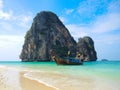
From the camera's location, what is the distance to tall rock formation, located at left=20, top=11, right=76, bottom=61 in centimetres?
9456

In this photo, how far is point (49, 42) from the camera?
9481cm

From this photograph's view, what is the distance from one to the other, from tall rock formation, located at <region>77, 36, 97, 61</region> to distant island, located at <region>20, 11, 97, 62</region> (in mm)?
2281

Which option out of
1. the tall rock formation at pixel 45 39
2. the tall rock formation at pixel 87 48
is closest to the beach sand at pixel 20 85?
the tall rock formation at pixel 45 39

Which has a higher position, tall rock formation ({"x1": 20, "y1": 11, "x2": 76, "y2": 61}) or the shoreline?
tall rock formation ({"x1": 20, "y1": 11, "x2": 76, "y2": 61})

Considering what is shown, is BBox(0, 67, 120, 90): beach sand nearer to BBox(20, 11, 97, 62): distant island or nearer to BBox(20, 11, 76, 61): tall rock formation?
BBox(20, 11, 97, 62): distant island

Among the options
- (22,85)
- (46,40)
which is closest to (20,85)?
(22,85)

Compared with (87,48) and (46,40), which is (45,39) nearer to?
(46,40)

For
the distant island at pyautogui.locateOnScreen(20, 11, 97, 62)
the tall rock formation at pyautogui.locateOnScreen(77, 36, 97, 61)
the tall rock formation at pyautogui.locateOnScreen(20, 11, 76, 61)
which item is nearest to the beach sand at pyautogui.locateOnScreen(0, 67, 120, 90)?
A: the distant island at pyautogui.locateOnScreen(20, 11, 97, 62)

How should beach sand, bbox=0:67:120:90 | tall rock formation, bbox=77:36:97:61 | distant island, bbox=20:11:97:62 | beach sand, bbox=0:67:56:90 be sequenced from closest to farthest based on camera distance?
beach sand, bbox=0:67:56:90 → beach sand, bbox=0:67:120:90 → distant island, bbox=20:11:97:62 → tall rock formation, bbox=77:36:97:61

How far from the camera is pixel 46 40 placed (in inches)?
3728

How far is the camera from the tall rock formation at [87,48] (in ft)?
357

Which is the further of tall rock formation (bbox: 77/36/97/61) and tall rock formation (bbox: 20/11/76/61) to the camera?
tall rock formation (bbox: 77/36/97/61)

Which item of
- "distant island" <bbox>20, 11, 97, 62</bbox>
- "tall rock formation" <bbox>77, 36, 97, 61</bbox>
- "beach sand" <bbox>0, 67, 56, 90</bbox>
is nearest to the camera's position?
"beach sand" <bbox>0, 67, 56, 90</bbox>

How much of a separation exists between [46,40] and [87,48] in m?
27.2
